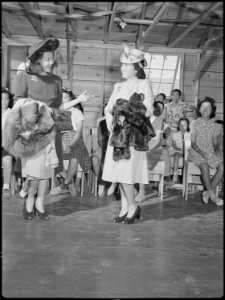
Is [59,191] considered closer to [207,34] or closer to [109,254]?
[109,254]

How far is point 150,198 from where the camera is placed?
14.1ft

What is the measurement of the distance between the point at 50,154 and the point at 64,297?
151 centimetres

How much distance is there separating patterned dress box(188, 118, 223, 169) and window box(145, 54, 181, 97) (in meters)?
3.39

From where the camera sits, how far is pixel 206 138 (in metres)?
4.40

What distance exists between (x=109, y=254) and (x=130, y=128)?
→ 102 cm

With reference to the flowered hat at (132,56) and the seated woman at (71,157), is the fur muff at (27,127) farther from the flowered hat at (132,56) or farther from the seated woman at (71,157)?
the seated woman at (71,157)

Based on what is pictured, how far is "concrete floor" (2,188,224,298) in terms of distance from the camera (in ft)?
5.93

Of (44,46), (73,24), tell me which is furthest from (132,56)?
(73,24)

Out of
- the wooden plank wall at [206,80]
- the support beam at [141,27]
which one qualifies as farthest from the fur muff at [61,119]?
the wooden plank wall at [206,80]

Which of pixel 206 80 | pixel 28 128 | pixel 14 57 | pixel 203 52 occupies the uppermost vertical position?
pixel 203 52

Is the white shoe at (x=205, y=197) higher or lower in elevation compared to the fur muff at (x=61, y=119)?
lower

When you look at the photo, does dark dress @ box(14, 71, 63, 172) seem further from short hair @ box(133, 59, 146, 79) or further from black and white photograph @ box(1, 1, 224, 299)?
short hair @ box(133, 59, 146, 79)

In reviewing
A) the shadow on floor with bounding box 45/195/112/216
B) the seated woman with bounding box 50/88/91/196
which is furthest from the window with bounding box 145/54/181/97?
the shadow on floor with bounding box 45/195/112/216

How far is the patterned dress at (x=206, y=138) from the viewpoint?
14.2ft
